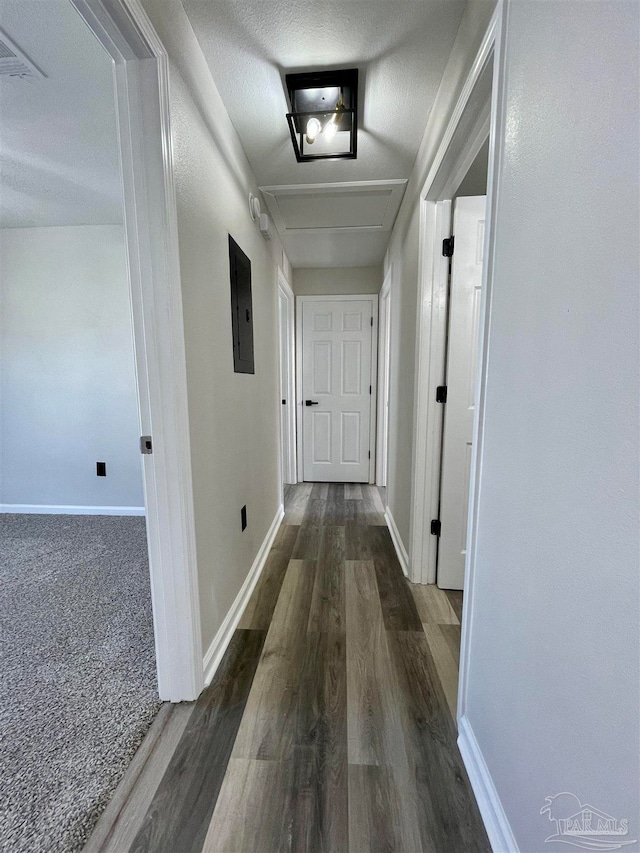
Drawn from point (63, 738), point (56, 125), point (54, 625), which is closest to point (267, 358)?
point (56, 125)

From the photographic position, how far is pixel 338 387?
11.9 ft

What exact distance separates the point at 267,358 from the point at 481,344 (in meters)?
1.68

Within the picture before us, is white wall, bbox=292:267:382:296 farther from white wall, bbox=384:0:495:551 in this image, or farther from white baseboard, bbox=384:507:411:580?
white baseboard, bbox=384:507:411:580

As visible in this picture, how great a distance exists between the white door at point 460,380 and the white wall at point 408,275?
23 centimetres

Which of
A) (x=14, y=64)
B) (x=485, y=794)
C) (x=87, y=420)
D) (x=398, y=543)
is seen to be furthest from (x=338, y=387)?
(x=485, y=794)

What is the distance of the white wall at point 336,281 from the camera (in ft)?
11.6

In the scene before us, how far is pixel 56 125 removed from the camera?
60.3 inches

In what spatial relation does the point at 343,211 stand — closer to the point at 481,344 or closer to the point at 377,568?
the point at 481,344

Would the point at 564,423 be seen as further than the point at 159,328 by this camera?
No

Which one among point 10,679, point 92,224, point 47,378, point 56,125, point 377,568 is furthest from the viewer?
point 47,378

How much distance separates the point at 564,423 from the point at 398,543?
184cm

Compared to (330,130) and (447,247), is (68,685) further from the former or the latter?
(330,130)

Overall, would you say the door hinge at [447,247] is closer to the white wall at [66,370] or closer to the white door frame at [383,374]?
the white door frame at [383,374]

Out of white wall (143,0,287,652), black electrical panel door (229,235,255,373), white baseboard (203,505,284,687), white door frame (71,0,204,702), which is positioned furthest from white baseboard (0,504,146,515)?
white door frame (71,0,204,702)
